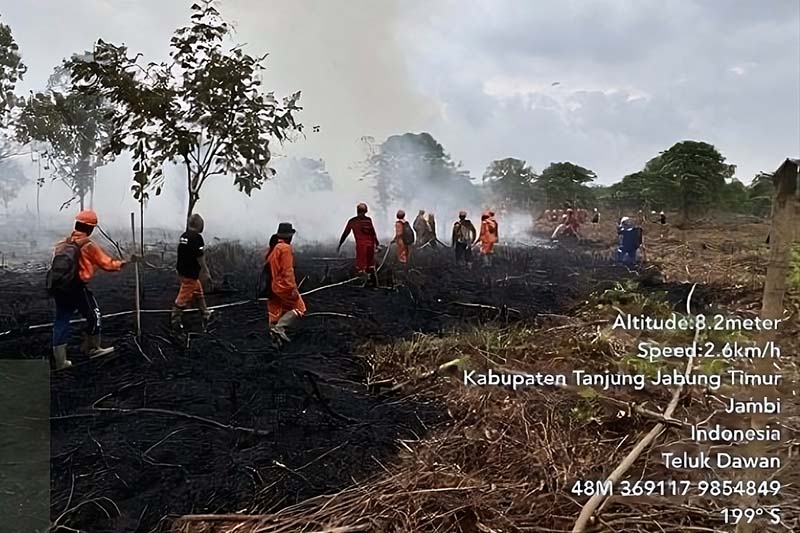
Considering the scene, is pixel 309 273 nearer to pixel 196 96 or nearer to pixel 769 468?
pixel 196 96

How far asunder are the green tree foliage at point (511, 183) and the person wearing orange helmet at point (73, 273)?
32.2 feet

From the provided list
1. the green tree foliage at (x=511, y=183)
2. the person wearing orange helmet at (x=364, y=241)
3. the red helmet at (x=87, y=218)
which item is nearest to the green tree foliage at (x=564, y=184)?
the green tree foliage at (x=511, y=183)

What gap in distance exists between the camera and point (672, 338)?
353 centimetres

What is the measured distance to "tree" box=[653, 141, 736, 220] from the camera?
7.04 meters

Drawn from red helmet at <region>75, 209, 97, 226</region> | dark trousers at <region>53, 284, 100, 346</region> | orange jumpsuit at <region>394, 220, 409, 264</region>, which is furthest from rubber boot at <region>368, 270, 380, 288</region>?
red helmet at <region>75, 209, 97, 226</region>

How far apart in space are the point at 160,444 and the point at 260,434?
569 millimetres

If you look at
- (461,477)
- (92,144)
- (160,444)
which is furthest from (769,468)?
(92,144)

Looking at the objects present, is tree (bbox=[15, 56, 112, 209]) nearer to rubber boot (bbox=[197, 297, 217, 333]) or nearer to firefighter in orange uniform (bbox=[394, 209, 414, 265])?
rubber boot (bbox=[197, 297, 217, 333])

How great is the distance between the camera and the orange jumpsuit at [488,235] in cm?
973

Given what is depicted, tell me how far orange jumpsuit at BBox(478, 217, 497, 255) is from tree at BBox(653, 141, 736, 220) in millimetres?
2552

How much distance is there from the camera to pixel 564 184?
11.6 meters

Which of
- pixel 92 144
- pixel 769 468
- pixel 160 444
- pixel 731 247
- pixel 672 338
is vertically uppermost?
pixel 92 144

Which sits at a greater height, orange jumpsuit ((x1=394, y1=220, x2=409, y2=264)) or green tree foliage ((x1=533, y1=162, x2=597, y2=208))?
green tree foliage ((x1=533, y1=162, x2=597, y2=208))

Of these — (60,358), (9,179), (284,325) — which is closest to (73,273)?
(60,358)
